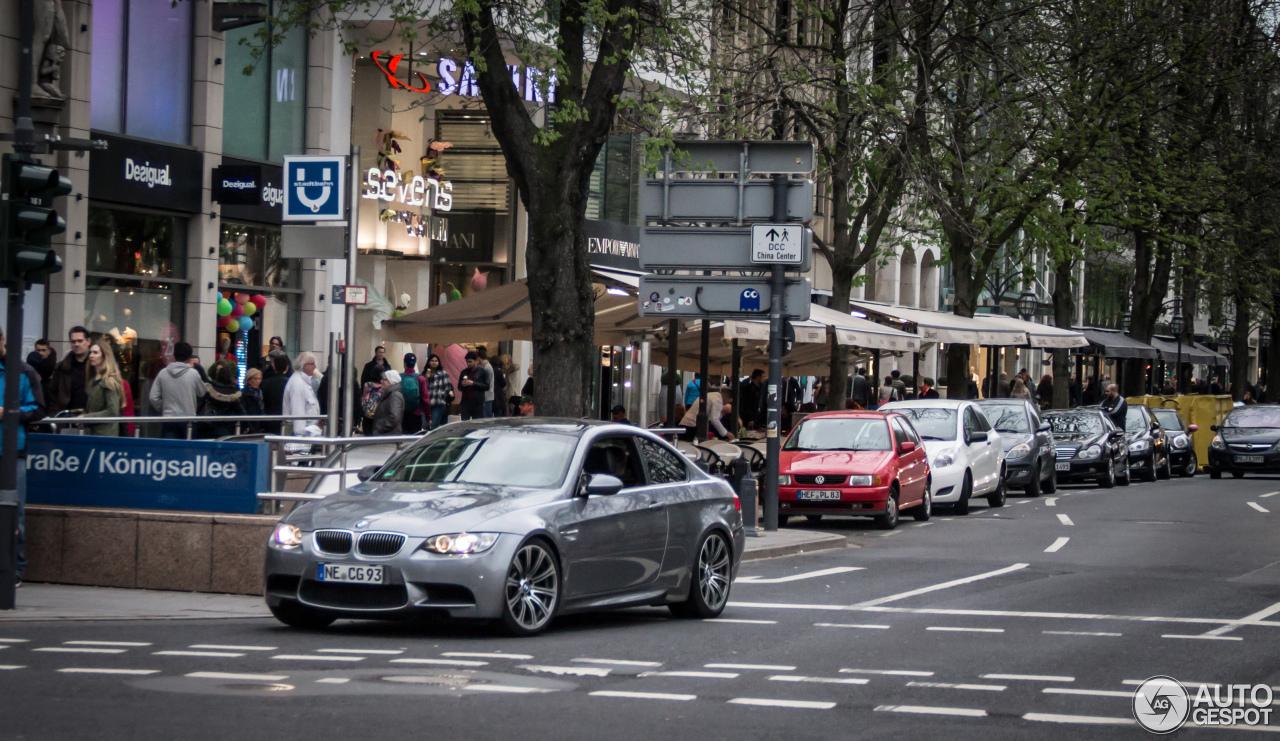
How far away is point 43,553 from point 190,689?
6113mm

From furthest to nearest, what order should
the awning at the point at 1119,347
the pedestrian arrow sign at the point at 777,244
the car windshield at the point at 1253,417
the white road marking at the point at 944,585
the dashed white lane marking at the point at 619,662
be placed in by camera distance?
1. the awning at the point at 1119,347
2. the car windshield at the point at 1253,417
3. the pedestrian arrow sign at the point at 777,244
4. the white road marking at the point at 944,585
5. the dashed white lane marking at the point at 619,662

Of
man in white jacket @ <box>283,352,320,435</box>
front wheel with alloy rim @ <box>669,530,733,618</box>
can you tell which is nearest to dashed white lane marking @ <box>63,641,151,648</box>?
front wheel with alloy rim @ <box>669,530,733,618</box>

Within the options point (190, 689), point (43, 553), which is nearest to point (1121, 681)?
point (190, 689)

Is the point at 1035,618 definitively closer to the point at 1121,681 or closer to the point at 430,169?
the point at 1121,681

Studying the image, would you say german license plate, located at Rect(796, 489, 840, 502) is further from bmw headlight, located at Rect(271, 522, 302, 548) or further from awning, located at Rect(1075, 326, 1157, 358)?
awning, located at Rect(1075, 326, 1157, 358)

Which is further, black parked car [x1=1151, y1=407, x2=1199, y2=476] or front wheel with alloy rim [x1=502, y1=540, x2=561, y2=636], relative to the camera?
black parked car [x1=1151, y1=407, x2=1199, y2=476]

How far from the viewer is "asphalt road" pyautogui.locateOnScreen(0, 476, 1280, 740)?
779 centimetres

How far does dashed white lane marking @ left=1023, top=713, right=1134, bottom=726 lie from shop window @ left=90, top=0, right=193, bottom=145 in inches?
778

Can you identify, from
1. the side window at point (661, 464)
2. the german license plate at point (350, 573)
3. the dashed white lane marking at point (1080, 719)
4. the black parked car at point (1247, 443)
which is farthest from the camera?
the black parked car at point (1247, 443)

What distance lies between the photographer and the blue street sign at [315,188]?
Answer: 14188 mm

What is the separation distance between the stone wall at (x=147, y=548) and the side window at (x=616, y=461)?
118 inches

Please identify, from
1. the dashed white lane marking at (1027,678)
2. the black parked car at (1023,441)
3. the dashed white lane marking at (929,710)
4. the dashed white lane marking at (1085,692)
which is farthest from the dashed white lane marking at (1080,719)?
the black parked car at (1023,441)

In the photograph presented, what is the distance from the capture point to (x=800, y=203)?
20125 millimetres

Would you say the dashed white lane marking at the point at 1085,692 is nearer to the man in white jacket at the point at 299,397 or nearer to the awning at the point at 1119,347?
the man in white jacket at the point at 299,397
